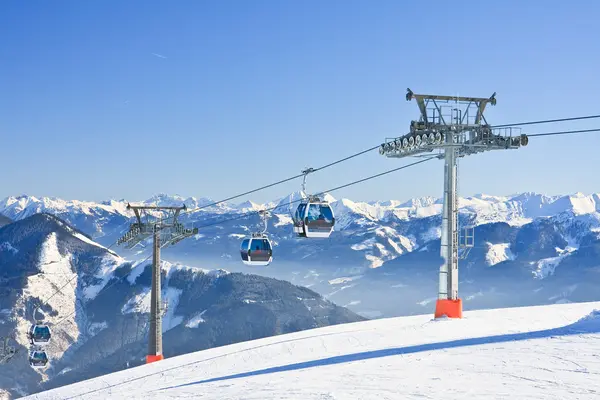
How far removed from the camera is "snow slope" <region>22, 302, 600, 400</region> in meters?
17.7

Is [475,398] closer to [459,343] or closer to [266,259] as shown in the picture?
[459,343]

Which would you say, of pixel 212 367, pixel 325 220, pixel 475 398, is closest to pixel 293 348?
pixel 212 367

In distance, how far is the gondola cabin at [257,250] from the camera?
129ft

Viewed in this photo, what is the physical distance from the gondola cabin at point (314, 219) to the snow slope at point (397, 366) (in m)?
4.35

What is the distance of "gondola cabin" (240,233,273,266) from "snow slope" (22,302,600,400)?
6.29 meters

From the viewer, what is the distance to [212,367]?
1054 inches

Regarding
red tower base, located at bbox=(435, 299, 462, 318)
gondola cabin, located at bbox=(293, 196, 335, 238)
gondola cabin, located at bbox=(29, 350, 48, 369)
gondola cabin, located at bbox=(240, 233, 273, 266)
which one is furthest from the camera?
gondola cabin, located at bbox=(29, 350, 48, 369)

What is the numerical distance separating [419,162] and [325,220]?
8231 mm

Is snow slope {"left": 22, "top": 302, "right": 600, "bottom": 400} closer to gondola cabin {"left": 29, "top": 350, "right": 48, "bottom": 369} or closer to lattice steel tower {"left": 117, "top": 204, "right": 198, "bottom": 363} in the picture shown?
lattice steel tower {"left": 117, "top": 204, "right": 198, "bottom": 363}

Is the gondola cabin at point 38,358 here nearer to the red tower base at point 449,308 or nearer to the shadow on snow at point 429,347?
the red tower base at point 449,308

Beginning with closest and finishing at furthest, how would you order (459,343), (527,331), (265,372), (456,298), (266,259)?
(265,372) → (459,343) → (527,331) → (456,298) → (266,259)

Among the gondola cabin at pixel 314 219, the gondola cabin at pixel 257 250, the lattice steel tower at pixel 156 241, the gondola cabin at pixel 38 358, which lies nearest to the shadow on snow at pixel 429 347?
the gondola cabin at pixel 314 219

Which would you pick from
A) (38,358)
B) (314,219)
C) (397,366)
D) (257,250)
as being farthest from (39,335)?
(397,366)

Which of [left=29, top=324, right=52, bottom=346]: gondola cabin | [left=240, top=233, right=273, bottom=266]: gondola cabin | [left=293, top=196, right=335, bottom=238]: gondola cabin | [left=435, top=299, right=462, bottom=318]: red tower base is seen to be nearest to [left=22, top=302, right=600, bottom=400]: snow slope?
[left=435, top=299, right=462, bottom=318]: red tower base
